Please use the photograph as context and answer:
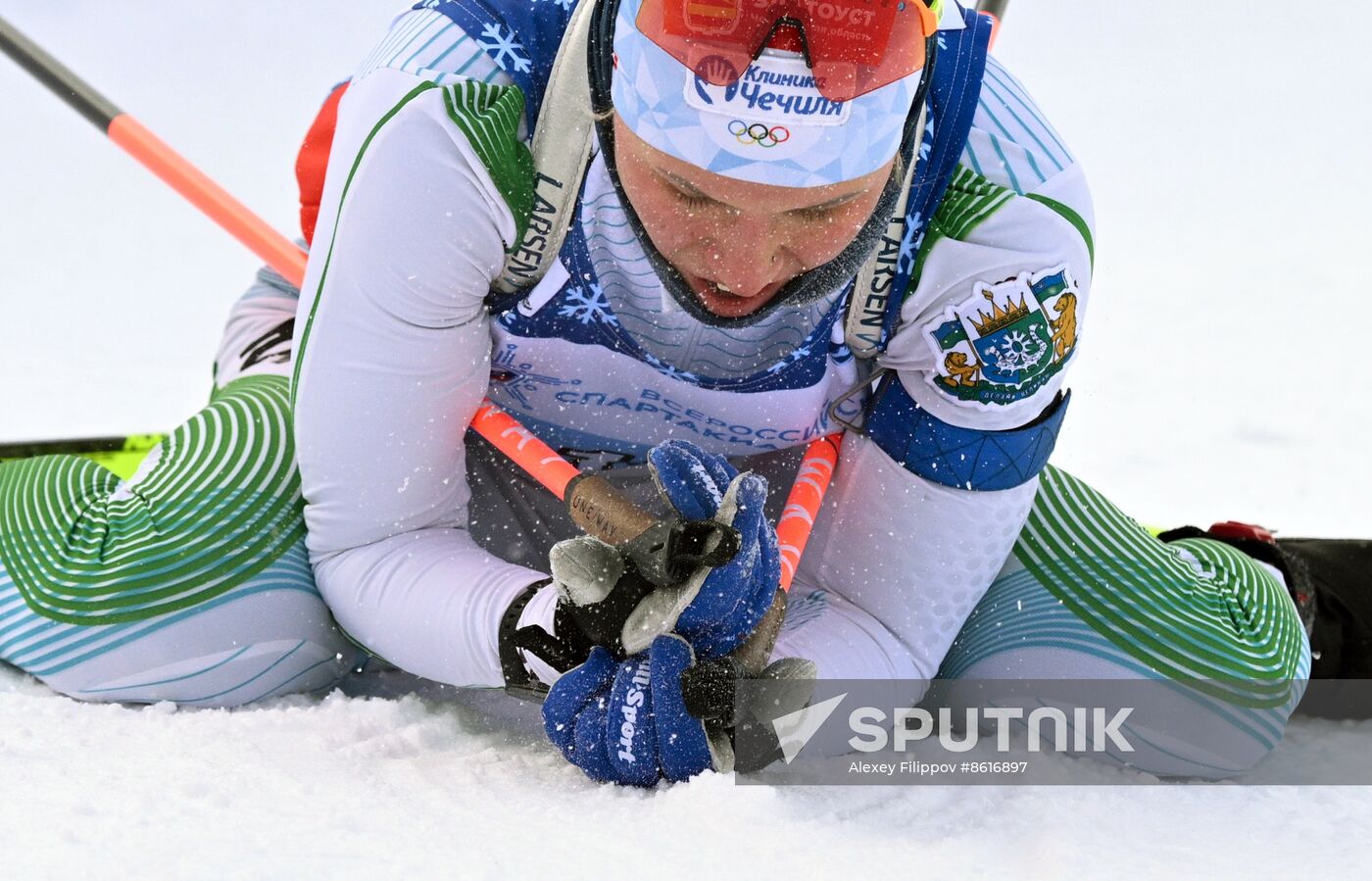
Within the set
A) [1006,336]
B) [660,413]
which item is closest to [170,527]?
[660,413]

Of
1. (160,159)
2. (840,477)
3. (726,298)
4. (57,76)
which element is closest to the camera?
(726,298)

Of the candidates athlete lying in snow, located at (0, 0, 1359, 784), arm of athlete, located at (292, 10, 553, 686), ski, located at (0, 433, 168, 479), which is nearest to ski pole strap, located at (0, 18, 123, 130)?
ski, located at (0, 433, 168, 479)

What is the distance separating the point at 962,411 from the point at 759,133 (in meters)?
0.47

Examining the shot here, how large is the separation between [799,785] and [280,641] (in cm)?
67

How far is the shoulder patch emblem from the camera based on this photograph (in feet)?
5.12

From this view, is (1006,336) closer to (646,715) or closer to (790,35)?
(790,35)

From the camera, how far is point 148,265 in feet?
12.1

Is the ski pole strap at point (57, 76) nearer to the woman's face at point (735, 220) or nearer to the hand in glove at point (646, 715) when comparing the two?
the woman's face at point (735, 220)

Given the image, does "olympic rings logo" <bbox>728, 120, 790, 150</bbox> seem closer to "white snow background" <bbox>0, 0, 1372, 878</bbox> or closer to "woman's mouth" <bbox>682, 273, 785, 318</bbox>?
"woman's mouth" <bbox>682, 273, 785, 318</bbox>

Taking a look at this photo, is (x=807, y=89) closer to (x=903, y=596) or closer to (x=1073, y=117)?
(x=903, y=596)

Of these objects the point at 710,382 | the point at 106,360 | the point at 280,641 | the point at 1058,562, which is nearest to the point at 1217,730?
the point at 1058,562

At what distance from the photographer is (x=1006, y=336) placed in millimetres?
1565

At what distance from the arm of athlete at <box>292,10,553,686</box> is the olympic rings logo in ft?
1.03

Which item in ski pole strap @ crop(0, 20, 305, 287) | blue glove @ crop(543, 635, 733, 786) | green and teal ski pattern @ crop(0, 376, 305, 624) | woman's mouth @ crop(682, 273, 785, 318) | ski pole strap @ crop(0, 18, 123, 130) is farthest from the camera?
ski pole strap @ crop(0, 18, 123, 130)
